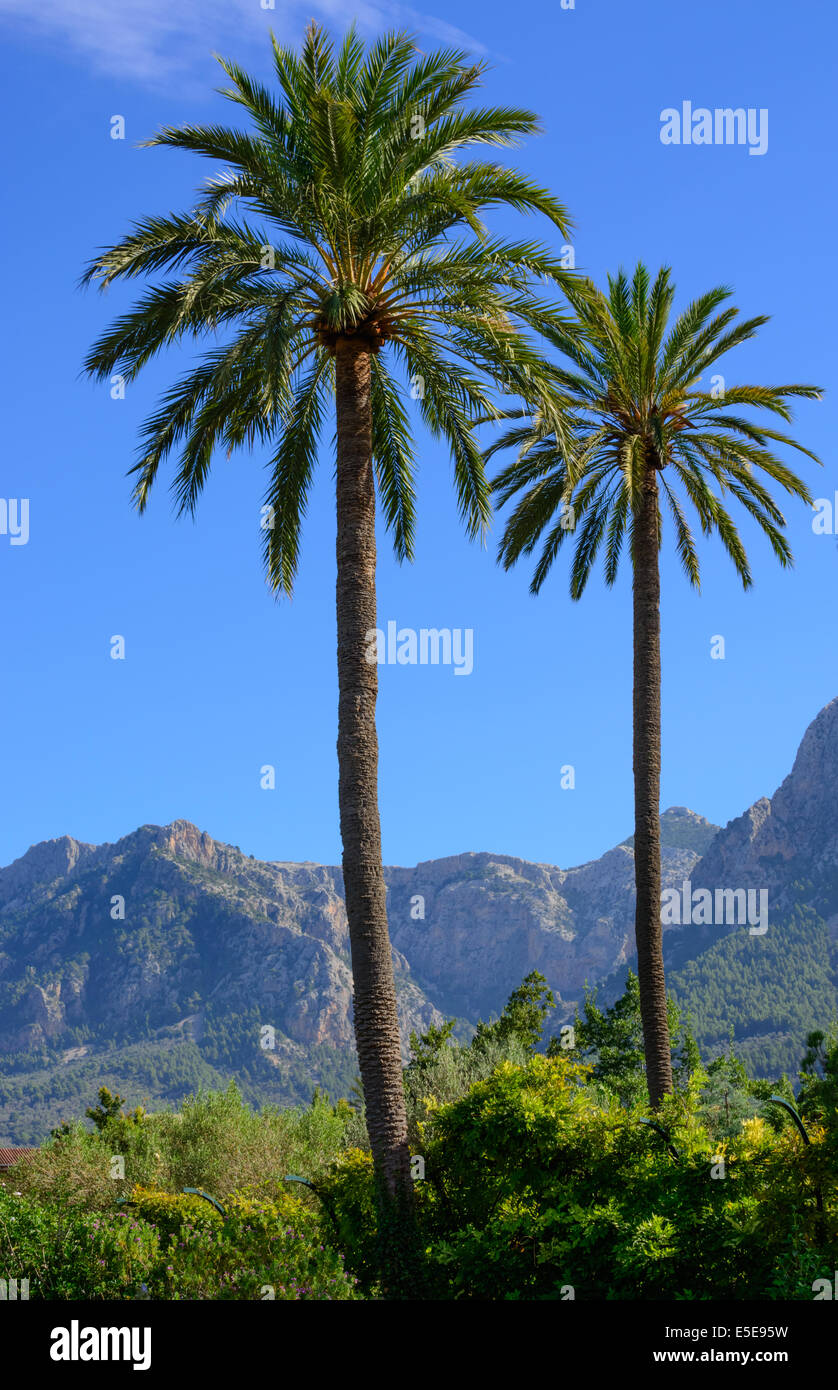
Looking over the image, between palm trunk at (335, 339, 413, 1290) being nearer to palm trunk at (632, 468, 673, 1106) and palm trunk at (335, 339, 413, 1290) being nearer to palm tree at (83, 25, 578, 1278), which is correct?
palm tree at (83, 25, 578, 1278)

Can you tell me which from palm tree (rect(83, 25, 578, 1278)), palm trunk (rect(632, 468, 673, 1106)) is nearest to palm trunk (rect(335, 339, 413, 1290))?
palm tree (rect(83, 25, 578, 1278))

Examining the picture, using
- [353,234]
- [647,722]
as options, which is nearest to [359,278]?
[353,234]

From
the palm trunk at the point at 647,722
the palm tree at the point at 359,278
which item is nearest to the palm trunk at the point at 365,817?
the palm tree at the point at 359,278

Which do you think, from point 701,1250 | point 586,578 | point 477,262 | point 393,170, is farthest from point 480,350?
point 701,1250

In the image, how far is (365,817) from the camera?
15102mm

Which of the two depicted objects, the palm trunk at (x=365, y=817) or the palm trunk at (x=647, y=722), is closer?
the palm trunk at (x=365, y=817)

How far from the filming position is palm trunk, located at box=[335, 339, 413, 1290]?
14.1 metres

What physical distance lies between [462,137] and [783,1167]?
12.1m

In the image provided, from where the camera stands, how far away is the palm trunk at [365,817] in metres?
14.1

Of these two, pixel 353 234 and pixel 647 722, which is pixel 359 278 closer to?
pixel 353 234

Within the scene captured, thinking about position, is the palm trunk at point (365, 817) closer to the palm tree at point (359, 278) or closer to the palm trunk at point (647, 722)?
the palm tree at point (359, 278)

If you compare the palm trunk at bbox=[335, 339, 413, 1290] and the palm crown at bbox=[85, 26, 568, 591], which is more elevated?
the palm crown at bbox=[85, 26, 568, 591]

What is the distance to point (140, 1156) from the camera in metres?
26.3
